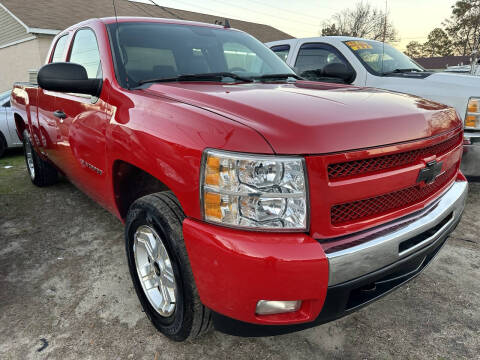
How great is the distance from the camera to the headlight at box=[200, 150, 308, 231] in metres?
1.36

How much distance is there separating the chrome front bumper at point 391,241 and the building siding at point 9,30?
658 inches

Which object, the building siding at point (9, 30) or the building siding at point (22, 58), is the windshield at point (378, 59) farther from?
the building siding at point (9, 30)

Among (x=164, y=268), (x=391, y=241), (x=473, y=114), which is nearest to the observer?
(x=391, y=241)

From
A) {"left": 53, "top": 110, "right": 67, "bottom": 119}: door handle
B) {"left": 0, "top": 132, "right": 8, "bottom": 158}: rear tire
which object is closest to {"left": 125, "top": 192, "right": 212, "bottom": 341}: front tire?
{"left": 53, "top": 110, "right": 67, "bottom": 119}: door handle

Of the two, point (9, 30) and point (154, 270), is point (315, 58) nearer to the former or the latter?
point (154, 270)

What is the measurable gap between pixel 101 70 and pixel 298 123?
159 centimetres

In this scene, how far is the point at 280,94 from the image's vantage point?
6.27ft

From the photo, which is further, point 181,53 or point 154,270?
point 181,53

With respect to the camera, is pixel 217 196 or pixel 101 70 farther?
pixel 101 70

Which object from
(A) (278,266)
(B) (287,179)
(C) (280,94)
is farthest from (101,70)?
(A) (278,266)

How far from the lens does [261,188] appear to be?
1.37 m

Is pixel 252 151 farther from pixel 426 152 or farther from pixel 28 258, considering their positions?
pixel 28 258

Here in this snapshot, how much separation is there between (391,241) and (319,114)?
0.63 meters

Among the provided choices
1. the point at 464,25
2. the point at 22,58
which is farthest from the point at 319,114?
the point at 464,25
